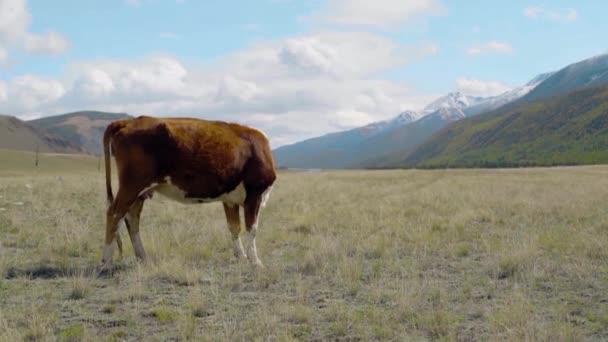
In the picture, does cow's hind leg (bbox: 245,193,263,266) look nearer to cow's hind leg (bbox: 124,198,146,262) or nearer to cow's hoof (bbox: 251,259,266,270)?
cow's hoof (bbox: 251,259,266,270)

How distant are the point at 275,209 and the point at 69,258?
9243 mm

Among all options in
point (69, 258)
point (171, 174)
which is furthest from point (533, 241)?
point (69, 258)

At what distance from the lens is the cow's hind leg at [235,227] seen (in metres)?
10.4

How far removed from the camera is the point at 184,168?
30.9 ft

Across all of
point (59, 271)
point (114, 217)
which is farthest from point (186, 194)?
point (59, 271)

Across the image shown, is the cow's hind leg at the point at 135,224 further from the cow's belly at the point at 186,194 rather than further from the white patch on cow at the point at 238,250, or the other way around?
the white patch on cow at the point at 238,250

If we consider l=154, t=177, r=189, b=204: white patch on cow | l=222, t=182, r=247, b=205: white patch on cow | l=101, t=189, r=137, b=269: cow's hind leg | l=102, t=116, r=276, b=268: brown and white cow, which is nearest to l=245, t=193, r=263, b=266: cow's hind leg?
l=102, t=116, r=276, b=268: brown and white cow

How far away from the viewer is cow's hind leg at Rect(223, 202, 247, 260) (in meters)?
10.4

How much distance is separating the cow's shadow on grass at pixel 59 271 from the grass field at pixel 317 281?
0.03 meters

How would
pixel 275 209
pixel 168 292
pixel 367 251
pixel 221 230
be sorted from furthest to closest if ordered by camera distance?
1. pixel 275 209
2. pixel 221 230
3. pixel 367 251
4. pixel 168 292

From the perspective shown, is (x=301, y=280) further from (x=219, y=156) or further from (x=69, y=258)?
(x=69, y=258)

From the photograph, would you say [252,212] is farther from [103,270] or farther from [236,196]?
[103,270]

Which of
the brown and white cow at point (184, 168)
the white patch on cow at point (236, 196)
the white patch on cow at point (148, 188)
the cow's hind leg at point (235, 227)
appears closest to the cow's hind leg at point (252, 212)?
the brown and white cow at point (184, 168)

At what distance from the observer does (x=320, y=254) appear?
10344mm
